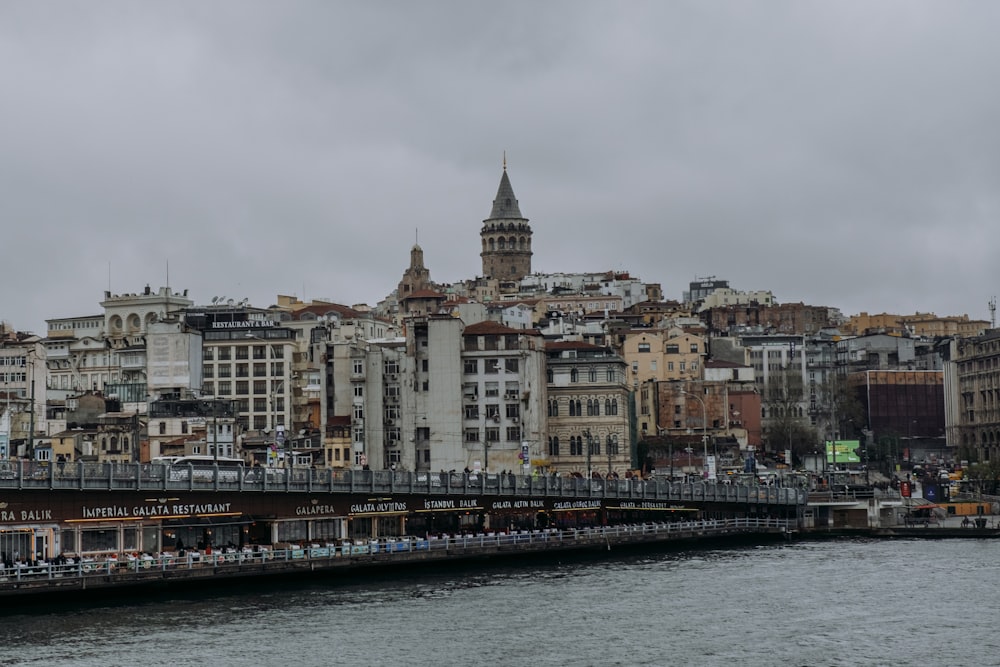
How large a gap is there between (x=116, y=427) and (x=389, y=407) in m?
23.9

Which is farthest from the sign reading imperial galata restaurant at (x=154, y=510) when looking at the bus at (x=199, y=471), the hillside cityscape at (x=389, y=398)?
the hillside cityscape at (x=389, y=398)

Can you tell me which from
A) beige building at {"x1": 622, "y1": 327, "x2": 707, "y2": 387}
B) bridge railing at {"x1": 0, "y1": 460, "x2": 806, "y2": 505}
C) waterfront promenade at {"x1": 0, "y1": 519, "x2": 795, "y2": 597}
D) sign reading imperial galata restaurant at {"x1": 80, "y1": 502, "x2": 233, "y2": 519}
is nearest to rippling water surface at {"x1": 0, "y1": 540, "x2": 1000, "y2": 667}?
waterfront promenade at {"x1": 0, "y1": 519, "x2": 795, "y2": 597}

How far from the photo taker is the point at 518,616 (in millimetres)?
75125

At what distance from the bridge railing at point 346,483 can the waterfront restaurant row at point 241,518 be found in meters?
0.86

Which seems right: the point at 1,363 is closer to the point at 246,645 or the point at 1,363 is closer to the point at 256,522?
the point at 256,522

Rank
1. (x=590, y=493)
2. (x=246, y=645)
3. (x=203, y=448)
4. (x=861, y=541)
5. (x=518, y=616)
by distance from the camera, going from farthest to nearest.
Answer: (x=203, y=448)
(x=861, y=541)
(x=590, y=493)
(x=518, y=616)
(x=246, y=645)

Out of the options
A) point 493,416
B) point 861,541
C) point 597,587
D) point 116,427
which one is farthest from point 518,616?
point 116,427

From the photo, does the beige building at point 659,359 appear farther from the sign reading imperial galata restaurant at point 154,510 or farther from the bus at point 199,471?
the sign reading imperial galata restaurant at point 154,510

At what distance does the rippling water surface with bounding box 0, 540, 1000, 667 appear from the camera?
6444 cm

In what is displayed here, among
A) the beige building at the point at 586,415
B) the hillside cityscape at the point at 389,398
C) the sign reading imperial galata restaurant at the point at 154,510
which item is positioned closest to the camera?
the sign reading imperial galata restaurant at the point at 154,510

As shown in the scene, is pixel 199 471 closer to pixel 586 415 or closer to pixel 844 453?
pixel 586 415

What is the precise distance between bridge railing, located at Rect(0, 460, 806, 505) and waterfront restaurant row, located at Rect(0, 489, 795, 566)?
860mm

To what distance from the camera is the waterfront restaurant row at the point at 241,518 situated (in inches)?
3174

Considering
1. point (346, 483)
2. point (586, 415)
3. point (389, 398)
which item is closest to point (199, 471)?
point (346, 483)
